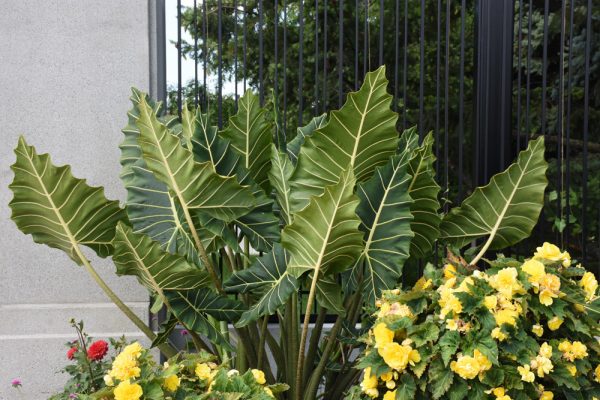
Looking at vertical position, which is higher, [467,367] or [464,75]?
[464,75]

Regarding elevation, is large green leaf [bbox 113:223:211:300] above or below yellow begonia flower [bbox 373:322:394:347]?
above

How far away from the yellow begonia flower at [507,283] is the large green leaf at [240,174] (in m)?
1.14

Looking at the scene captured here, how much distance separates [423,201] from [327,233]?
0.66 m

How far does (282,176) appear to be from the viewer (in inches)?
125

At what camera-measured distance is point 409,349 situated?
2.45m

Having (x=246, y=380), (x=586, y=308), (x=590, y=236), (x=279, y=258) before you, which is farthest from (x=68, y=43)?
(x=590, y=236)

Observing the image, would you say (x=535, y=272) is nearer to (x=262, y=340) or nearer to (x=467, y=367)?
(x=467, y=367)

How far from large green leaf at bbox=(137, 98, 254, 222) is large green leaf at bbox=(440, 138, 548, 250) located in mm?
1069

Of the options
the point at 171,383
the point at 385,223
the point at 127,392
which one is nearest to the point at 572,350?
the point at 385,223

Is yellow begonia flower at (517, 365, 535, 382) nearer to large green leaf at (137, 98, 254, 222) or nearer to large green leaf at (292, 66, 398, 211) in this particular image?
large green leaf at (292, 66, 398, 211)

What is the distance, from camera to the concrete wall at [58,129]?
12.8ft

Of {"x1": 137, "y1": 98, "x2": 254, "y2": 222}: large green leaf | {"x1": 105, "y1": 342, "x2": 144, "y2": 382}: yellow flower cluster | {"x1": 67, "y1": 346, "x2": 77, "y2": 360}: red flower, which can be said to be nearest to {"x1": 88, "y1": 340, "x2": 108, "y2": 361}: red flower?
{"x1": 67, "y1": 346, "x2": 77, "y2": 360}: red flower

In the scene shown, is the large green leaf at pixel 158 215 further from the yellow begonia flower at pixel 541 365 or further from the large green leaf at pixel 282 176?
the yellow begonia flower at pixel 541 365

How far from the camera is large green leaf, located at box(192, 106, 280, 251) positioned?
124 inches
